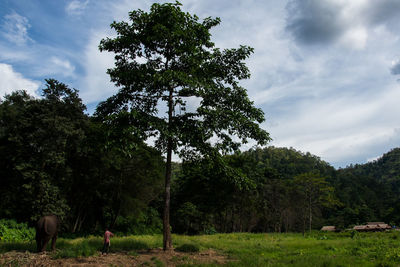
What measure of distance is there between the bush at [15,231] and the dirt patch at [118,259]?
13.1m

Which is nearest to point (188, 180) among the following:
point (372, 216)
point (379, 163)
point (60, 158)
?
point (60, 158)

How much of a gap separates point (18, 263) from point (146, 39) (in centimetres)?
1056

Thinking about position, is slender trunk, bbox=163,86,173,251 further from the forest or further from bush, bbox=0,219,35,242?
bush, bbox=0,219,35,242

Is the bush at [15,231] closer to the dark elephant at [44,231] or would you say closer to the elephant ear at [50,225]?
the dark elephant at [44,231]

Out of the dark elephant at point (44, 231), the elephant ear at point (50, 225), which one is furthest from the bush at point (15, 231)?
the elephant ear at point (50, 225)

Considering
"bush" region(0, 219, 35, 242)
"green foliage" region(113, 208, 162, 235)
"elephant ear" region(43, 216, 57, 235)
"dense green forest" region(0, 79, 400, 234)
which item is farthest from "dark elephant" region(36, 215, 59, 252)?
"green foliage" region(113, 208, 162, 235)

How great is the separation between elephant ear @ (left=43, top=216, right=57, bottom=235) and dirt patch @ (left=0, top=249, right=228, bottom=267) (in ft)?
2.91

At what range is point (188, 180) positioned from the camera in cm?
4550

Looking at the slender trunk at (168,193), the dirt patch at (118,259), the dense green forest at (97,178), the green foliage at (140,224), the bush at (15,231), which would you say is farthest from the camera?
the green foliage at (140,224)

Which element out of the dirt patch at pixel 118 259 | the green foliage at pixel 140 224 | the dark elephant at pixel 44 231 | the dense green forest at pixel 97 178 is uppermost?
the dense green forest at pixel 97 178

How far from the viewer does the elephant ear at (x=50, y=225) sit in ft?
38.8

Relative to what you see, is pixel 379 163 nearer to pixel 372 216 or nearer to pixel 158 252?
pixel 372 216

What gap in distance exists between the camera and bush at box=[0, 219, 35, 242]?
21953 mm

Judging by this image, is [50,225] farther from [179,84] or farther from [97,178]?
[97,178]
